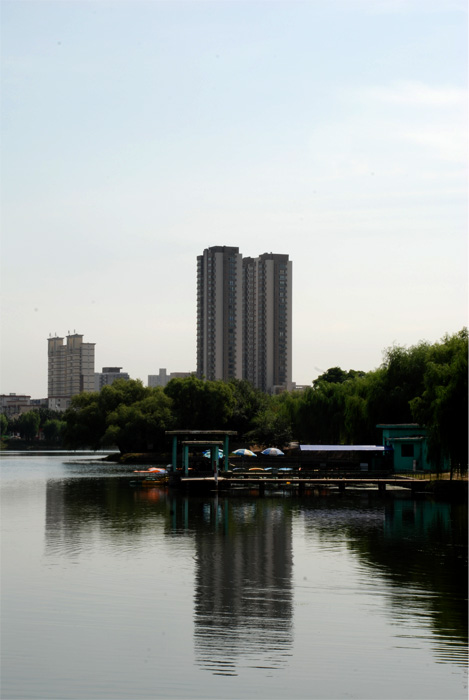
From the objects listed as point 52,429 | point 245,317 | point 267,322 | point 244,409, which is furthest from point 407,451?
point 52,429

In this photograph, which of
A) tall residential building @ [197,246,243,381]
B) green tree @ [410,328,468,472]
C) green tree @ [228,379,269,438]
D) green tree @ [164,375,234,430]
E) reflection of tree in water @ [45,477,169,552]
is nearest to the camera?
reflection of tree in water @ [45,477,169,552]

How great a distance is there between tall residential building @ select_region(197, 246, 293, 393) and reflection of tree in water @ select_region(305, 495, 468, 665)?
5176 inches

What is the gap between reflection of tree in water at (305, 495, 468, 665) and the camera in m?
20.8

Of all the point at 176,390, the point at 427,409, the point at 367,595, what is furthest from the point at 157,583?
the point at 176,390

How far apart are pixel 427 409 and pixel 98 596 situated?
3094 cm

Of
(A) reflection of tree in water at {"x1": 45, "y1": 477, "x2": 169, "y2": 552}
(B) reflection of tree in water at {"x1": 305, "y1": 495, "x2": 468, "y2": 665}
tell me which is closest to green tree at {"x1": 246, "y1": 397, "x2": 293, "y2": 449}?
(A) reflection of tree in water at {"x1": 45, "y1": 477, "x2": 169, "y2": 552}

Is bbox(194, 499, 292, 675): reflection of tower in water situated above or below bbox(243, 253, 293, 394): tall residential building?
below

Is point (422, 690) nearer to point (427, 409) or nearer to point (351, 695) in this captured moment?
point (351, 695)

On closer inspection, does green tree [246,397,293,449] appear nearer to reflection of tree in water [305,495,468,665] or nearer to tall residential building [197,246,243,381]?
reflection of tree in water [305,495,468,665]

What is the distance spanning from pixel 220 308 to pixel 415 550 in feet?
501

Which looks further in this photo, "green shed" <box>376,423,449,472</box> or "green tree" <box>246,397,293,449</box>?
"green tree" <box>246,397,293,449</box>

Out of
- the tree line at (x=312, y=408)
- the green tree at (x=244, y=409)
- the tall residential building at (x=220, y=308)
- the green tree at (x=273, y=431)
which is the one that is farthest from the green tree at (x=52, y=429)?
the green tree at (x=273, y=431)

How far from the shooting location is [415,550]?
1223 inches

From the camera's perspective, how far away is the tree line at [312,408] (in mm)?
47406
